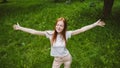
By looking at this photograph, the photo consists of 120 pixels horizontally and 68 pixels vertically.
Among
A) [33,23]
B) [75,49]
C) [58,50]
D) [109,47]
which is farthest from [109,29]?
[58,50]

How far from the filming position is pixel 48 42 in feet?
41.0

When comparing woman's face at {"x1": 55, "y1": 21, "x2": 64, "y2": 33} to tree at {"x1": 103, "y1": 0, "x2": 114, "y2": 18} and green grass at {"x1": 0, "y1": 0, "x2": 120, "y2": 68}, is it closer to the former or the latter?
green grass at {"x1": 0, "y1": 0, "x2": 120, "y2": 68}

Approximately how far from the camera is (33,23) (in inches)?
573

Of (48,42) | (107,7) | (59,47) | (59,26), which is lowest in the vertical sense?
(48,42)

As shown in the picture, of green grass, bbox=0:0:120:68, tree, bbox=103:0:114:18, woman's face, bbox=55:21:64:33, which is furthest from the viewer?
tree, bbox=103:0:114:18

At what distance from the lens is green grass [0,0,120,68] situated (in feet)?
37.4

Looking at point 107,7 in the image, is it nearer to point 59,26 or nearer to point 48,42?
point 48,42

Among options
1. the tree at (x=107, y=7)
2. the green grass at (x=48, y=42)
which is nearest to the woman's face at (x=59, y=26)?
the green grass at (x=48, y=42)

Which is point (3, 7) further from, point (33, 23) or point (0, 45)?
point (0, 45)

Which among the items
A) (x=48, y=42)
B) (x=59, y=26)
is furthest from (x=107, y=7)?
(x=59, y=26)

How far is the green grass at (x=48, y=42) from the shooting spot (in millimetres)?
11406

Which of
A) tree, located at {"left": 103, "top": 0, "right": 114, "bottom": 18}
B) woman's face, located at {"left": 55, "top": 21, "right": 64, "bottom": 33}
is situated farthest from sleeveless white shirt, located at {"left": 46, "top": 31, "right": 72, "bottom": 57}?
tree, located at {"left": 103, "top": 0, "right": 114, "bottom": 18}

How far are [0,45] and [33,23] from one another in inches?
90.2

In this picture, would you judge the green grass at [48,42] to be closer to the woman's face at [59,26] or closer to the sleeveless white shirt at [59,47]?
the sleeveless white shirt at [59,47]
